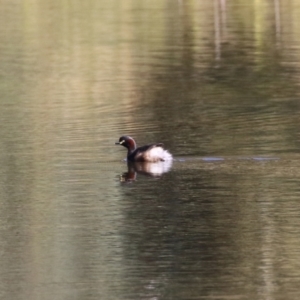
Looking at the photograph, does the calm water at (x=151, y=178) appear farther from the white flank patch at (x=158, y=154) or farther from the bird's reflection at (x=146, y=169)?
the white flank patch at (x=158, y=154)

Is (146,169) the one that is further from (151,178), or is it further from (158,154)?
(151,178)

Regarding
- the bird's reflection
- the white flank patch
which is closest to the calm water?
the bird's reflection

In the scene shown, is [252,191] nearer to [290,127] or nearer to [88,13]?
[290,127]

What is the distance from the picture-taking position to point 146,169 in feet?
48.0

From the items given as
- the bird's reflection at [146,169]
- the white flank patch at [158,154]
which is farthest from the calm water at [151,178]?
the white flank patch at [158,154]

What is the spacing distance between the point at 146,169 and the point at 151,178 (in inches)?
28.4

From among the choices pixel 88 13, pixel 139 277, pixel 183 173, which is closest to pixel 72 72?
pixel 183 173

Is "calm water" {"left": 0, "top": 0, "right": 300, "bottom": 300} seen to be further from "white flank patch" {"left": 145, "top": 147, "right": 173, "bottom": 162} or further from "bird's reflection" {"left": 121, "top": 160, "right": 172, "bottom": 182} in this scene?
"white flank patch" {"left": 145, "top": 147, "right": 173, "bottom": 162}

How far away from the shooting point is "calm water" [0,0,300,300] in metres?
9.44

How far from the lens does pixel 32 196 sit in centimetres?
1280

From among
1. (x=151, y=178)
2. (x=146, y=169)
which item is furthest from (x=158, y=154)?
(x=151, y=178)

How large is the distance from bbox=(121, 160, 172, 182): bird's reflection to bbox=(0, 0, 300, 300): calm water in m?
0.03

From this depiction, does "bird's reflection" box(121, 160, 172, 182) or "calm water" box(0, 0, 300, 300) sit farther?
"bird's reflection" box(121, 160, 172, 182)

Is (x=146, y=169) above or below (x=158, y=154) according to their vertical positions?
below
